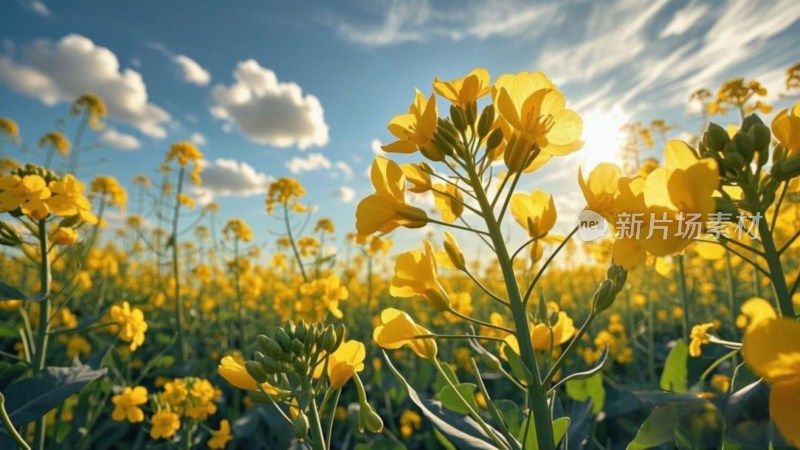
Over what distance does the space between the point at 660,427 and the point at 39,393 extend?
70.5 inches

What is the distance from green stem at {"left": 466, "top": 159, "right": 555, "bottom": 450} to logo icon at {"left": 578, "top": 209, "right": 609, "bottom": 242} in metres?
0.19

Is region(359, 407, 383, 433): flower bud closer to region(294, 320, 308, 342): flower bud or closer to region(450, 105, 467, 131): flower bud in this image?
region(294, 320, 308, 342): flower bud

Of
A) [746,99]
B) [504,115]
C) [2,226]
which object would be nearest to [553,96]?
[504,115]

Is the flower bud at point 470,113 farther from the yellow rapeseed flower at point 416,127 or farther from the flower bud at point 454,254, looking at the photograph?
the flower bud at point 454,254

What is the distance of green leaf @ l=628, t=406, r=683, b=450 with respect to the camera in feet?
2.75

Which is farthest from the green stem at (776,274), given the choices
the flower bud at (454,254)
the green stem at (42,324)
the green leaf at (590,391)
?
the green stem at (42,324)

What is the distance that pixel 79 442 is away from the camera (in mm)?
2627

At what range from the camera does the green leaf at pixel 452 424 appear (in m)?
1.05

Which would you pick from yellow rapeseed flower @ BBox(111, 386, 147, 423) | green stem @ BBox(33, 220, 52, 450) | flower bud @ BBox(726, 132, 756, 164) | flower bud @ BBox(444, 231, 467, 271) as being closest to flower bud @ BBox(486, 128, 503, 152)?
flower bud @ BBox(444, 231, 467, 271)

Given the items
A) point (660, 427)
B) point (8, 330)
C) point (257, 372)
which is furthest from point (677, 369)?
point (8, 330)

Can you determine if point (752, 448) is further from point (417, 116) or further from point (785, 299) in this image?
point (417, 116)

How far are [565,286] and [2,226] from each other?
8.91 m

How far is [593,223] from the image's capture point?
1081mm

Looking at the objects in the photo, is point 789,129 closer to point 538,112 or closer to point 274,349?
point 538,112
